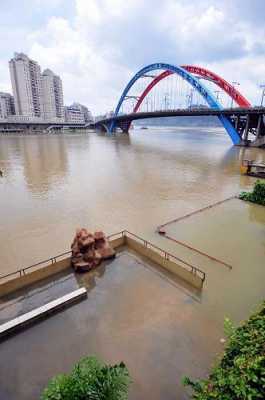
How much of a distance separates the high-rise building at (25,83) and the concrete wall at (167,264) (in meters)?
116

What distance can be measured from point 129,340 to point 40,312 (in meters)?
Result: 2.01

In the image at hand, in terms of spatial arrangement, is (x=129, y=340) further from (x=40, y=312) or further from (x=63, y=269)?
(x=63, y=269)

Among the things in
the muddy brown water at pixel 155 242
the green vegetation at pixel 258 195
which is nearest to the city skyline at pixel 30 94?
the muddy brown water at pixel 155 242

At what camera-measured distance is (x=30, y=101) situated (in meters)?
104

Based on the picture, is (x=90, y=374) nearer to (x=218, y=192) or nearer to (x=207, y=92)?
(x=218, y=192)

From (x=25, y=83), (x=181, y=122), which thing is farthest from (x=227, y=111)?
(x=181, y=122)

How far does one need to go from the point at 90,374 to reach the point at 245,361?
184 centimetres

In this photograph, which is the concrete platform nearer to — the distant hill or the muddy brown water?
the muddy brown water

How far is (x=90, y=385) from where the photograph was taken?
8.32ft

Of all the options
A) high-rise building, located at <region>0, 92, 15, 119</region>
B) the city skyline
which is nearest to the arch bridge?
the city skyline

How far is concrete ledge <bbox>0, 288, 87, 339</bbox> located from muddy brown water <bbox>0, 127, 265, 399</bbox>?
7.4 inches

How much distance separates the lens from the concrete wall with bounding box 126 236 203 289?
5656 millimetres

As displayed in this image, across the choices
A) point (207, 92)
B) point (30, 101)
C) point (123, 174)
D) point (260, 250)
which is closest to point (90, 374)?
point (260, 250)

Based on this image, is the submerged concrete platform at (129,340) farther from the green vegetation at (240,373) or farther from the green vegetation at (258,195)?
the green vegetation at (258,195)
